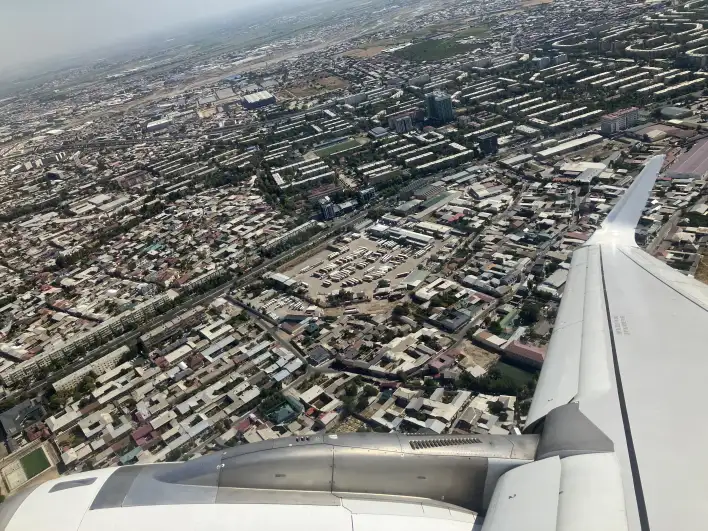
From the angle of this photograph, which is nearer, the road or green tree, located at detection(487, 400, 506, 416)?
green tree, located at detection(487, 400, 506, 416)

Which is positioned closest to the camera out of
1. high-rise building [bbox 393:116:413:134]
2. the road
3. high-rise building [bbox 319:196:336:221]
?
the road

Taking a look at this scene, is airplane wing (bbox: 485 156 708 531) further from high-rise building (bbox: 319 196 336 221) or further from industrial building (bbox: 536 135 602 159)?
industrial building (bbox: 536 135 602 159)

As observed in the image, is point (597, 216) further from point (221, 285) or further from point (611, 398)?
point (611, 398)

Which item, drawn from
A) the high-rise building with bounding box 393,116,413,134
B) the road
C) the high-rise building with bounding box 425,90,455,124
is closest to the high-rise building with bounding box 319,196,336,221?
the road

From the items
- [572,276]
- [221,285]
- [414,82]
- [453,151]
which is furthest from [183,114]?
[572,276]

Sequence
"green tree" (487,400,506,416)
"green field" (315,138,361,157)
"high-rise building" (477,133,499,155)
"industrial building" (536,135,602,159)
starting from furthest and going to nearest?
"green field" (315,138,361,157) → "high-rise building" (477,133,499,155) → "industrial building" (536,135,602,159) → "green tree" (487,400,506,416)

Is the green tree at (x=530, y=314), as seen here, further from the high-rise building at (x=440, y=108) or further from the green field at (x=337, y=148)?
the high-rise building at (x=440, y=108)

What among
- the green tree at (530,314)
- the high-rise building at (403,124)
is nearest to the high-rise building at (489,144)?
the high-rise building at (403,124)
